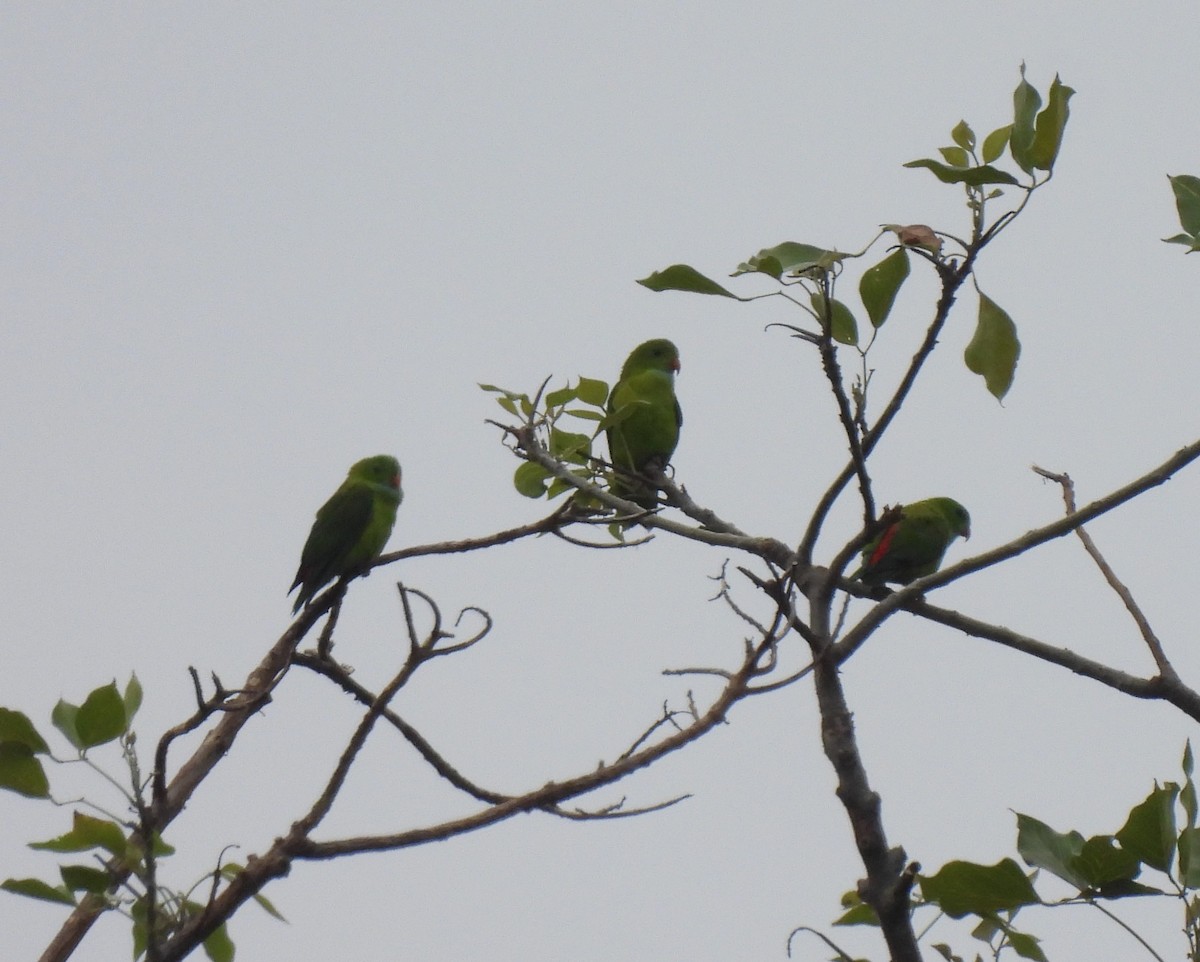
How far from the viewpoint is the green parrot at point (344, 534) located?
6.21 meters

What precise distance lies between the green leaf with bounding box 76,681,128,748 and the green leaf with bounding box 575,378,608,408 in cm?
198

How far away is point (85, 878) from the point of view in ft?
5.56

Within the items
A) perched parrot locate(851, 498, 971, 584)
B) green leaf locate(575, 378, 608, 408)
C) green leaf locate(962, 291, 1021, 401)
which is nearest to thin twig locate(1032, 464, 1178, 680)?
green leaf locate(962, 291, 1021, 401)

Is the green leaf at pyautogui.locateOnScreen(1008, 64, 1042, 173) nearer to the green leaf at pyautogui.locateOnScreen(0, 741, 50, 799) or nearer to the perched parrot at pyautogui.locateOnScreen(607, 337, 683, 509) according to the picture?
the green leaf at pyautogui.locateOnScreen(0, 741, 50, 799)

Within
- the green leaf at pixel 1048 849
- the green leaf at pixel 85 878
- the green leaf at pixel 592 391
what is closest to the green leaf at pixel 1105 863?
the green leaf at pixel 1048 849

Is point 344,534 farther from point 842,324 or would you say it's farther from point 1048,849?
point 1048,849

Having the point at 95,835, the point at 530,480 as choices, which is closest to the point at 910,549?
the point at 530,480

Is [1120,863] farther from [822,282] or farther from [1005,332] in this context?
[822,282]

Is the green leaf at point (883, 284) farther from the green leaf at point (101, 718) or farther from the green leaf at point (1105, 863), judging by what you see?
the green leaf at point (101, 718)

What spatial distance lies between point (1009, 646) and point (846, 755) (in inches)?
43.1

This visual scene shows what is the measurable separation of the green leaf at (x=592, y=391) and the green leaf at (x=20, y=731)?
203 centimetres

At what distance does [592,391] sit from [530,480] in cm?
39

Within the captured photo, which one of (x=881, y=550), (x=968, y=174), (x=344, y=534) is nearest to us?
(x=968, y=174)

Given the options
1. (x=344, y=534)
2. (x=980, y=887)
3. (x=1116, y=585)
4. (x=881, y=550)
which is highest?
(x=881, y=550)
